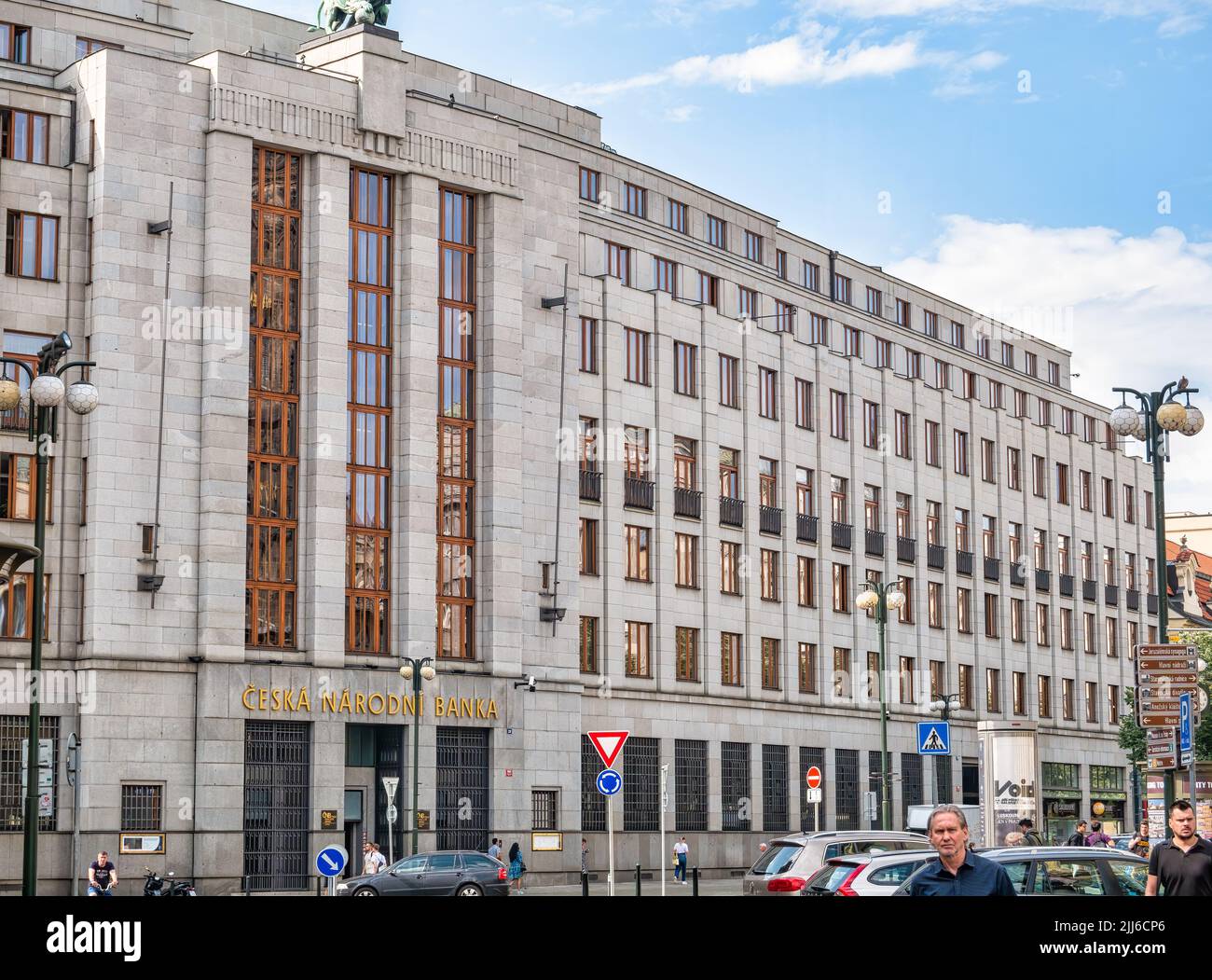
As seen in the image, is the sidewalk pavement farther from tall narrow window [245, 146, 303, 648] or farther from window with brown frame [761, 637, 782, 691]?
tall narrow window [245, 146, 303, 648]

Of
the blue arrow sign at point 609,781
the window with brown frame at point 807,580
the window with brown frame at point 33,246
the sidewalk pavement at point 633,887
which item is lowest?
the sidewalk pavement at point 633,887

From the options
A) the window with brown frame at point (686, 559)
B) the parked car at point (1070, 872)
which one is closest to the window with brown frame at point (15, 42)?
the window with brown frame at point (686, 559)

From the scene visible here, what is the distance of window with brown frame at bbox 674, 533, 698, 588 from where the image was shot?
66562 millimetres

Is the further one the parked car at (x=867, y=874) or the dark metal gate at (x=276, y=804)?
the dark metal gate at (x=276, y=804)

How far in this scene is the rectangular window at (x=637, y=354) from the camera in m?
65.1

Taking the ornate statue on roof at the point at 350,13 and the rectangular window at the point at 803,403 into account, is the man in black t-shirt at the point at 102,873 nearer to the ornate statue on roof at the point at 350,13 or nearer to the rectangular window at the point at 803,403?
the ornate statue on roof at the point at 350,13

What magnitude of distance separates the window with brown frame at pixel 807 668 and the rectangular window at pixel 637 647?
33.0 feet

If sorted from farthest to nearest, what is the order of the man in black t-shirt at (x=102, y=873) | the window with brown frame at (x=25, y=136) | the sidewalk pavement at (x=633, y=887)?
1. the sidewalk pavement at (x=633, y=887)
2. the window with brown frame at (x=25, y=136)
3. the man in black t-shirt at (x=102, y=873)

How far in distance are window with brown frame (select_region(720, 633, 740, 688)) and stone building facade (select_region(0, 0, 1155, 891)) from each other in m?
0.14

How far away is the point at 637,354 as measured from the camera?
6556 cm

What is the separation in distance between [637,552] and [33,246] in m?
23.9

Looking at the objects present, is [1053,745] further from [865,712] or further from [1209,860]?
[1209,860]
